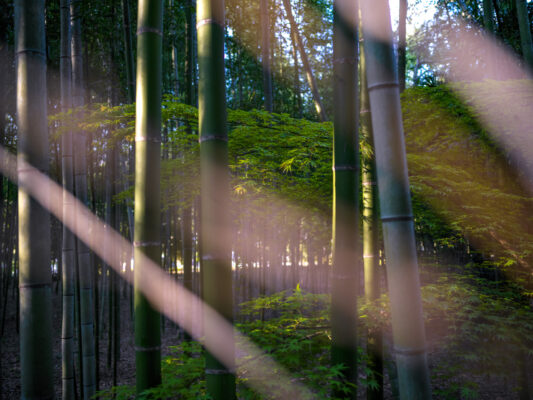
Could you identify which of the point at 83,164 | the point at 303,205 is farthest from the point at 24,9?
the point at 303,205

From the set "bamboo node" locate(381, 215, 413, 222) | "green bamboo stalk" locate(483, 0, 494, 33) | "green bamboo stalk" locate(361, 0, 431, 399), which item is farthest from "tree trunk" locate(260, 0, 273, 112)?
"bamboo node" locate(381, 215, 413, 222)

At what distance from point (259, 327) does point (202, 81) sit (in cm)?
185

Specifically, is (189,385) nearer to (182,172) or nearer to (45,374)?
(45,374)

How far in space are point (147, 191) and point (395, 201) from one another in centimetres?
119

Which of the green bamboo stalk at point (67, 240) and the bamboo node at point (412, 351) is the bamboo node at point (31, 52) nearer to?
the bamboo node at point (412, 351)

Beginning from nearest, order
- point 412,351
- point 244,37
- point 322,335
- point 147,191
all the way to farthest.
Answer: point 412,351 < point 147,191 < point 322,335 < point 244,37

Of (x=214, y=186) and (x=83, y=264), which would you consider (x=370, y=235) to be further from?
(x=83, y=264)

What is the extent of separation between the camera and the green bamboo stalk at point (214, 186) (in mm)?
1723

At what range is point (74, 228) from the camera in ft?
13.5

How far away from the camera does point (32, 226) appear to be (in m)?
1.64

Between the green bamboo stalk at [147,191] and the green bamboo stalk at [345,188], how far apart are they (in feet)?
3.05

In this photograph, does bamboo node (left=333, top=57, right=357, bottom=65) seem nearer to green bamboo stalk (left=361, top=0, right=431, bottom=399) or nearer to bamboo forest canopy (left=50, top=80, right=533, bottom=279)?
green bamboo stalk (left=361, top=0, right=431, bottom=399)

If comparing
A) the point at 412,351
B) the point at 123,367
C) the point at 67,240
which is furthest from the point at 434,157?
the point at 123,367

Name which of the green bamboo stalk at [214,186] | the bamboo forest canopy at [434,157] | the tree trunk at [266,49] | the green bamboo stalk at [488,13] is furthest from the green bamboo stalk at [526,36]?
the green bamboo stalk at [214,186]
